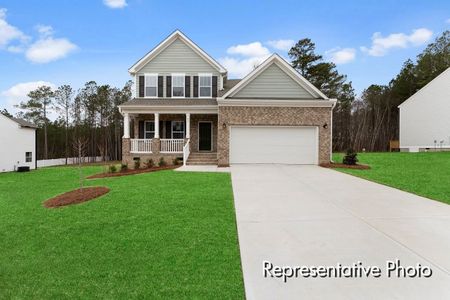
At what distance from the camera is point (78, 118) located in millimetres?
43250

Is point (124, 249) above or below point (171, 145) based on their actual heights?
below

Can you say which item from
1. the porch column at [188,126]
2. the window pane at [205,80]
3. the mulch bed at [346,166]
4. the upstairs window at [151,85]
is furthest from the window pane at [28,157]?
the mulch bed at [346,166]

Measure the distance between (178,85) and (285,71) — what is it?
7.15 metres

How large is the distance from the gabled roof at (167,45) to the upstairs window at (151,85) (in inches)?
35.1

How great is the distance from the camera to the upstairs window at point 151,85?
1959 centimetres

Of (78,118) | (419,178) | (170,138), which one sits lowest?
(419,178)

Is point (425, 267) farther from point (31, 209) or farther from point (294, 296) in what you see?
point (31, 209)

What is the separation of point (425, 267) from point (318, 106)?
13.1 m

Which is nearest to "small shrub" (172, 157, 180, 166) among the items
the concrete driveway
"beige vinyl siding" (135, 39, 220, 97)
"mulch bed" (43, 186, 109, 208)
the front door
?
the front door

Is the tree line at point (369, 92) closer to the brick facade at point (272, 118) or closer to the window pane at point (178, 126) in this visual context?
the brick facade at point (272, 118)

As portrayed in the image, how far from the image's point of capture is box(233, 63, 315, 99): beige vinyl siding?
16.6 meters

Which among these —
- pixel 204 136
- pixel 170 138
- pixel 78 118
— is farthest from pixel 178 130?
pixel 78 118

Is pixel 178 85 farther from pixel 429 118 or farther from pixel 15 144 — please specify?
pixel 429 118

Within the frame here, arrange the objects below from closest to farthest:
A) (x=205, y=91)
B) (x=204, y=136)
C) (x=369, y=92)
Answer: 1. (x=204, y=136)
2. (x=205, y=91)
3. (x=369, y=92)
